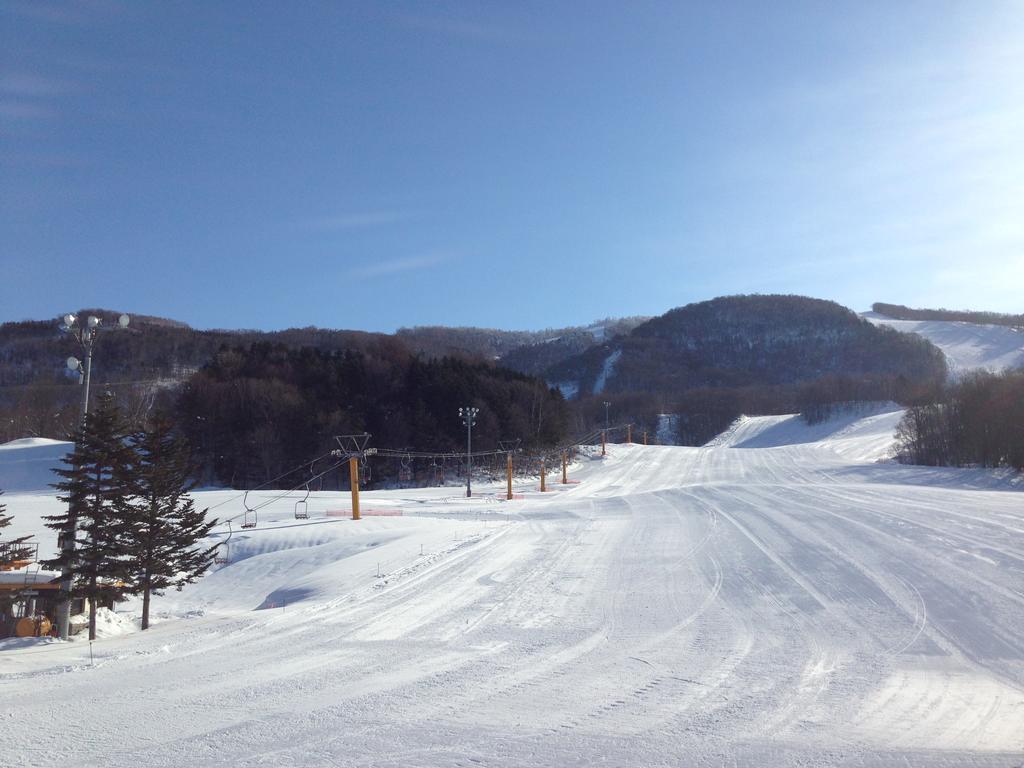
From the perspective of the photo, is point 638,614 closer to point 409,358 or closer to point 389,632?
point 389,632

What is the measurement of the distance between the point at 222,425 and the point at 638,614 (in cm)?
6665

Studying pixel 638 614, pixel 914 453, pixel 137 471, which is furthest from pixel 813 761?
pixel 914 453

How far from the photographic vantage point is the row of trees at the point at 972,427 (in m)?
52.6

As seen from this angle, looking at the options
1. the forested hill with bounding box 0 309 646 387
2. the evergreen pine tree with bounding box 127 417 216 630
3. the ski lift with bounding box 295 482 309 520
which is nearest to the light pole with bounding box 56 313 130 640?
the evergreen pine tree with bounding box 127 417 216 630

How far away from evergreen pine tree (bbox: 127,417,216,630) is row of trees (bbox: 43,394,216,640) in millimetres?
19

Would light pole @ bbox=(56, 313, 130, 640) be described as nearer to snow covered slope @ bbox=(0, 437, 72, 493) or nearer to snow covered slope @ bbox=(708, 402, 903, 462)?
snow covered slope @ bbox=(0, 437, 72, 493)

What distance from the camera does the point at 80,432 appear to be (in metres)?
15.2

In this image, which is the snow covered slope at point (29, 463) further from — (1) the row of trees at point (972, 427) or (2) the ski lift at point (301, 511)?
(1) the row of trees at point (972, 427)

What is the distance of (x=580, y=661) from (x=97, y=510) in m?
11.3

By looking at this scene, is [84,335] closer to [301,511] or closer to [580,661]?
[580,661]

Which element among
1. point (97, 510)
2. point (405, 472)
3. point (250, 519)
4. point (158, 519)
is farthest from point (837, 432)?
point (97, 510)

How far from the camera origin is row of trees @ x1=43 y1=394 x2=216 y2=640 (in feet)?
47.7

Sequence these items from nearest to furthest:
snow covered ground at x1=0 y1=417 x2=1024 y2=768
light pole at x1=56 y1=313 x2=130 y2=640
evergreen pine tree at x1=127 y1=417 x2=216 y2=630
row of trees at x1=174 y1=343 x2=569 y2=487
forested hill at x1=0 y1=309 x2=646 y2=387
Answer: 1. snow covered ground at x1=0 y1=417 x2=1024 y2=768
2. light pole at x1=56 y1=313 x2=130 y2=640
3. evergreen pine tree at x1=127 y1=417 x2=216 y2=630
4. row of trees at x1=174 y1=343 x2=569 y2=487
5. forested hill at x1=0 y1=309 x2=646 y2=387

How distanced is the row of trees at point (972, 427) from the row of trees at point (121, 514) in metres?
52.5
